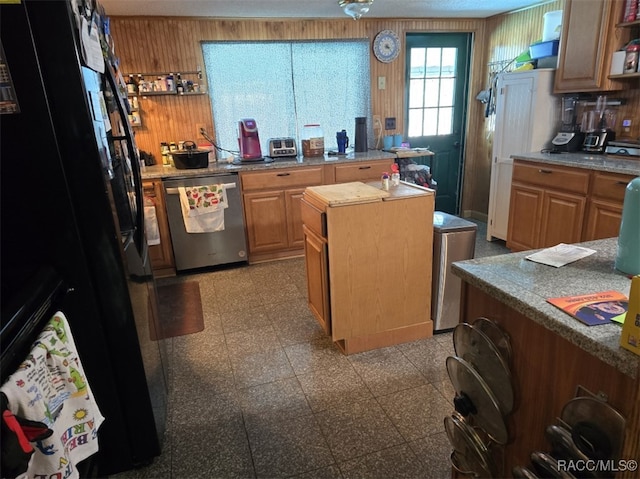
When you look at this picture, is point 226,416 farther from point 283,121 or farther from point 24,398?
point 283,121

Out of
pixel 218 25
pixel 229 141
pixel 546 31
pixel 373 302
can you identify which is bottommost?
pixel 373 302

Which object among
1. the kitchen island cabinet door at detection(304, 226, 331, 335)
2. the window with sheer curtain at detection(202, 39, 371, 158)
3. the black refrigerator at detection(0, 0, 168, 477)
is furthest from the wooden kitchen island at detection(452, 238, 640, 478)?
the window with sheer curtain at detection(202, 39, 371, 158)

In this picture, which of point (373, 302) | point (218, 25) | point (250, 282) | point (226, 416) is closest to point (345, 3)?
point (218, 25)

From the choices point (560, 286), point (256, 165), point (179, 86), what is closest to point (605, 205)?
point (560, 286)

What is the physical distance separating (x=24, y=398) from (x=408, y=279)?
1880mm

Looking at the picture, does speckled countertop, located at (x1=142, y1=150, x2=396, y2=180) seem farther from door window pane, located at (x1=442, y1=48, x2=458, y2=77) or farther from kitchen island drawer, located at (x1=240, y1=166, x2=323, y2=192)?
door window pane, located at (x1=442, y1=48, x2=458, y2=77)

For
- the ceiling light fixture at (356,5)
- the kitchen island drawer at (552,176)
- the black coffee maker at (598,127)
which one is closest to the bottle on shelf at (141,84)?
the ceiling light fixture at (356,5)

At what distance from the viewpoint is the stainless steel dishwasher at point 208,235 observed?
3.41m

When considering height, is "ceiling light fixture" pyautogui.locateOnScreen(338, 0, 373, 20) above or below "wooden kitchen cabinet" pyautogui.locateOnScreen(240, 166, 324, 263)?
above

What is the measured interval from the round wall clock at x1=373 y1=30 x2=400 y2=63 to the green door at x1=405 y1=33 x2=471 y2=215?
7.1 inches

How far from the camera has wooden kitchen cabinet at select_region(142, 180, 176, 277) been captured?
3377mm

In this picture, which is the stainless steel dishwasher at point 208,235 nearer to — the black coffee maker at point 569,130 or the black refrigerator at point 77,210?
the black refrigerator at point 77,210

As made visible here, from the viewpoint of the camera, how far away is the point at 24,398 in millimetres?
801

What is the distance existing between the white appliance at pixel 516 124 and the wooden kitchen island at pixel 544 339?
8.70 feet
